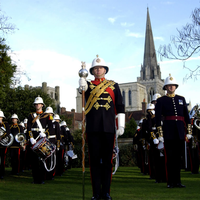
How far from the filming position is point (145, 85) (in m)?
143

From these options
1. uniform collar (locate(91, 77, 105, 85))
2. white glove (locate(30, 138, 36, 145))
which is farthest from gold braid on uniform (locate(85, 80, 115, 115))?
white glove (locate(30, 138, 36, 145))

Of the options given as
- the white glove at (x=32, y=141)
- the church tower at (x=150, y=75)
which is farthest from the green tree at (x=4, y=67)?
the church tower at (x=150, y=75)

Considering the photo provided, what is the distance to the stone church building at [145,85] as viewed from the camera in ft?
417

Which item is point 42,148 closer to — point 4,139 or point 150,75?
point 4,139

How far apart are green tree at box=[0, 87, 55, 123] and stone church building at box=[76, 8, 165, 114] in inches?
3324

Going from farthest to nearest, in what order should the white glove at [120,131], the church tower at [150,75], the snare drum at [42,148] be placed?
1. the church tower at [150,75]
2. the snare drum at [42,148]
3. the white glove at [120,131]

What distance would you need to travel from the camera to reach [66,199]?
251 inches

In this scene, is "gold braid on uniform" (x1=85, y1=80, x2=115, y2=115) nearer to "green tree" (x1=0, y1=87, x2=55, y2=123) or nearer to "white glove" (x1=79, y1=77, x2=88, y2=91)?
"white glove" (x1=79, y1=77, x2=88, y2=91)

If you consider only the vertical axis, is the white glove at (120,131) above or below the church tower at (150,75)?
below

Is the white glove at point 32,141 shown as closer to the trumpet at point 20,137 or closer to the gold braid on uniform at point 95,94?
the gold braid on uniform at point 95,94

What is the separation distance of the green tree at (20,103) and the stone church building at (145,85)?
3324 inches

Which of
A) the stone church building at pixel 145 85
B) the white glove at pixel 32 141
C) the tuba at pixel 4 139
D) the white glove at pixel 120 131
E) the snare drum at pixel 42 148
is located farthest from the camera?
the stone church building at pixel 145 85

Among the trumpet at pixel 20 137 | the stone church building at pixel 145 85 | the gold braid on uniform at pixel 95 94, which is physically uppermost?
the stone church building at pixel 145 85

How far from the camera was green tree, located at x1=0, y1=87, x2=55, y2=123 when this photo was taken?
33.2 meters
